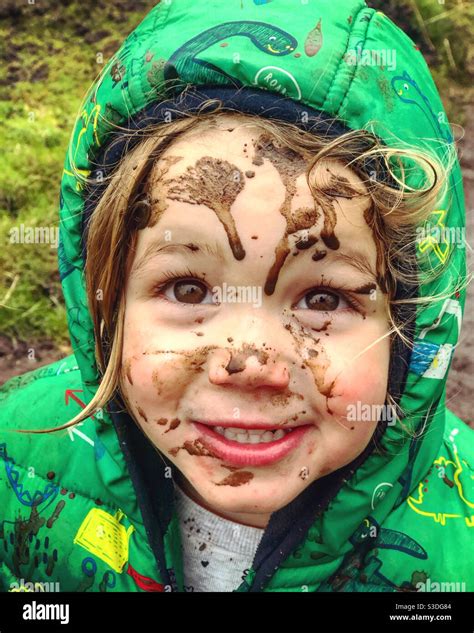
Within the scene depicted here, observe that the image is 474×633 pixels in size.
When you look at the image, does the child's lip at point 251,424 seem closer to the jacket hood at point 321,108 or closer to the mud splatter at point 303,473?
the mud splatter at point 303,473

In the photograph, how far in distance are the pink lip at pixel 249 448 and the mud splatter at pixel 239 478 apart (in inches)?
0.8

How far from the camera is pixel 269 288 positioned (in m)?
1.59

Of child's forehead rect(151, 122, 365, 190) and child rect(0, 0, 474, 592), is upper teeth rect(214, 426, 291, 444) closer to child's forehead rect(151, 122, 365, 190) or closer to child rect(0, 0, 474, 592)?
child rect(0, 0, 474, 592)

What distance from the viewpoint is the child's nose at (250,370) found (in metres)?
1.56

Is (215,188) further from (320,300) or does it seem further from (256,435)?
(256,435)

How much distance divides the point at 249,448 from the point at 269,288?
317mm

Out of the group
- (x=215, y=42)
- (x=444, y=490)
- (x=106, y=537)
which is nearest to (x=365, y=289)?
(x=215, y=42)

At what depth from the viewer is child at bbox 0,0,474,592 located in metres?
1.60

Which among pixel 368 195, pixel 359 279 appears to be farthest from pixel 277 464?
pixel 368 195

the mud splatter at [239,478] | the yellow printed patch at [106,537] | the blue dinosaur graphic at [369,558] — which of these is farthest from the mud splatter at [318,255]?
the yellow printed patch at [106,537]

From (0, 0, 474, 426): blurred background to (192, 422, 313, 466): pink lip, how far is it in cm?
163

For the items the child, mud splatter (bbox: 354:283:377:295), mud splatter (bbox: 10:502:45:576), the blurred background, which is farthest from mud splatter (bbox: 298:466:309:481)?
the blurred background

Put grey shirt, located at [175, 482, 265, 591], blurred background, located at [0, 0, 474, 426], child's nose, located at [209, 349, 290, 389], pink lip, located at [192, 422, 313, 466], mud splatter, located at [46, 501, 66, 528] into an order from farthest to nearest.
A: blurred background, located at [0, 0, 474, 426] → mud splatter, located at [46, 501, 66, 528] → grey shirt, located at [175, 482, 265, 591] → pink lip, located at [192, 422, 313, 466] → child's nose, located at [209, 349, 290, 389]
